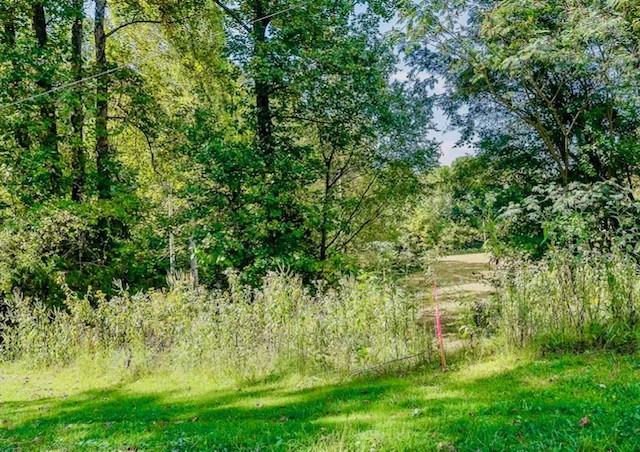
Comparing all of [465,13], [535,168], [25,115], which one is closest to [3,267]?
[25,115]

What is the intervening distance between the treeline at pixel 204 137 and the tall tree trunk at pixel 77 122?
4 cm

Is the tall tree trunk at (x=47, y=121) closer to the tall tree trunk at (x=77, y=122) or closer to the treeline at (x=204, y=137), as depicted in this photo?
the treeline at (x=204, y=137)

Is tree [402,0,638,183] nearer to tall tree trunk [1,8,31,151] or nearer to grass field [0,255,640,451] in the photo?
grass field [0,255,640,451]

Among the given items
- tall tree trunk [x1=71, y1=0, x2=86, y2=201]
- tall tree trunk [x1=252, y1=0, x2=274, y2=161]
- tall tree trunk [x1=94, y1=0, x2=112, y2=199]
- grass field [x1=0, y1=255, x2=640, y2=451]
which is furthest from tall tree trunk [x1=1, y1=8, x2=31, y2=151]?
grass field [x1=0, y1=255, x2=640, y2=451]

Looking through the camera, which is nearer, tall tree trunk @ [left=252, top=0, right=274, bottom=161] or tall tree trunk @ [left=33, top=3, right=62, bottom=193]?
tall tree trunk @ [left=33, top=3, right=62, bottom=193]

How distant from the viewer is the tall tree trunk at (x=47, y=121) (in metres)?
6.50

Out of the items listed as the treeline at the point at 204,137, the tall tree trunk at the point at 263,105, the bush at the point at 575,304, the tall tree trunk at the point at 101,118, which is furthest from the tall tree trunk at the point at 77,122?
the bush at the point at 575,304

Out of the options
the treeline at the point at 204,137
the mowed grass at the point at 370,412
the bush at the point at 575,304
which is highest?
the treeline at the point at 204,137

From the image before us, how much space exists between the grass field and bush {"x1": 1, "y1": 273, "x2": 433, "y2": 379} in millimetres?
271

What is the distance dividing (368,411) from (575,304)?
7.74 feet

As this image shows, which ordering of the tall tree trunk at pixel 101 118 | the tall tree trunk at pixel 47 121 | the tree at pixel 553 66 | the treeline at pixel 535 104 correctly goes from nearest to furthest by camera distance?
the treeline at pixel 535 104 < the tree at pixel 553 66 < the tall tree trunk at pixel 47 121 < the tall tree trunk at pixel 101 118

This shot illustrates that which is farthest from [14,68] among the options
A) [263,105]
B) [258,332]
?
[258,332]

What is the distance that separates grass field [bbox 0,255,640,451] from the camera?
2.18 metres

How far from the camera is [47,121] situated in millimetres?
6527
